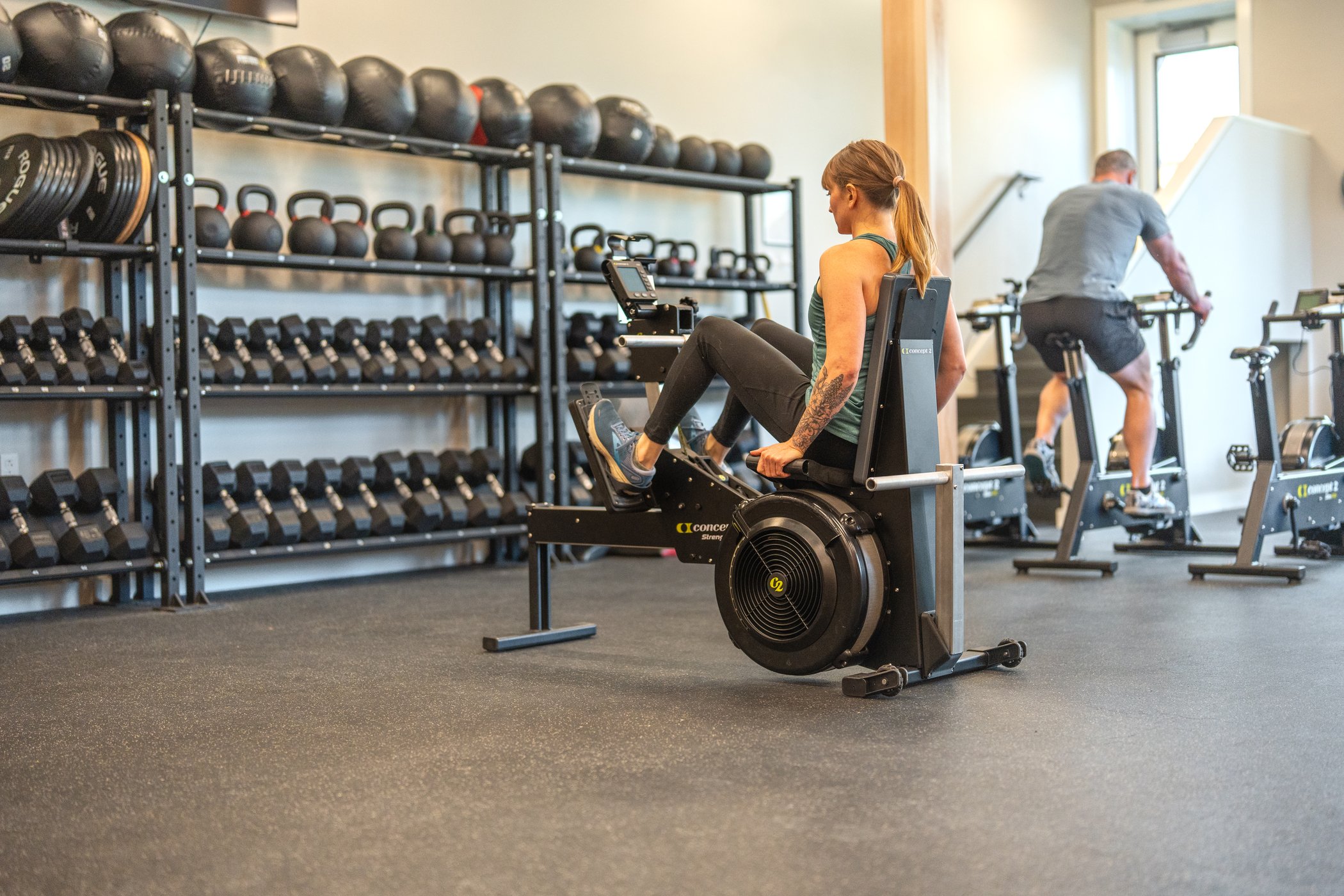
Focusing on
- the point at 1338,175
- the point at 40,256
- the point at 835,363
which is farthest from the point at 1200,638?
the point at 1338,175

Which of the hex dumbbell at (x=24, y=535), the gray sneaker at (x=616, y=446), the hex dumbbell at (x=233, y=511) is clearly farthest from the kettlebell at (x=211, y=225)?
the gray sneaker at (x=616, y=446)

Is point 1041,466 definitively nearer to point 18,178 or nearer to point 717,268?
point 717,268

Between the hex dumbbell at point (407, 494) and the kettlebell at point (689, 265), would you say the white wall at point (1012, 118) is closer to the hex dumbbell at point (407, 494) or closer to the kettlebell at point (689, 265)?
the kettlebell at point (689, 265)

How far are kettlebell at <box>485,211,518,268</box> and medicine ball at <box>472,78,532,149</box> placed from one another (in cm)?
31

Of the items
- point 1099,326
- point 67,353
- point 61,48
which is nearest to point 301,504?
point 67,353

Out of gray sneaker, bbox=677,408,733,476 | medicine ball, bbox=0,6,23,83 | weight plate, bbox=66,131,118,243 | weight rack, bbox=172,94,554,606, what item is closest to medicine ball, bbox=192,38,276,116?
weight rack, bbox=172,94,554,606

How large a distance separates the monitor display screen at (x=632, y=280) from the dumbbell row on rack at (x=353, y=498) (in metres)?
1.69

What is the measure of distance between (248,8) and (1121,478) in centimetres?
413

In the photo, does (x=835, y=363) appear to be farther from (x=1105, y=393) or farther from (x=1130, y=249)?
(x=1105, y=393)

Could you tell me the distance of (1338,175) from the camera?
9.24 meters

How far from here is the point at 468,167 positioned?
6.21 meters

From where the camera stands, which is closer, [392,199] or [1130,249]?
[1130,249]

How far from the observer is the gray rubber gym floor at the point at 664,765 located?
1948 mm

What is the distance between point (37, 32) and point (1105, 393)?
5.31 metres
